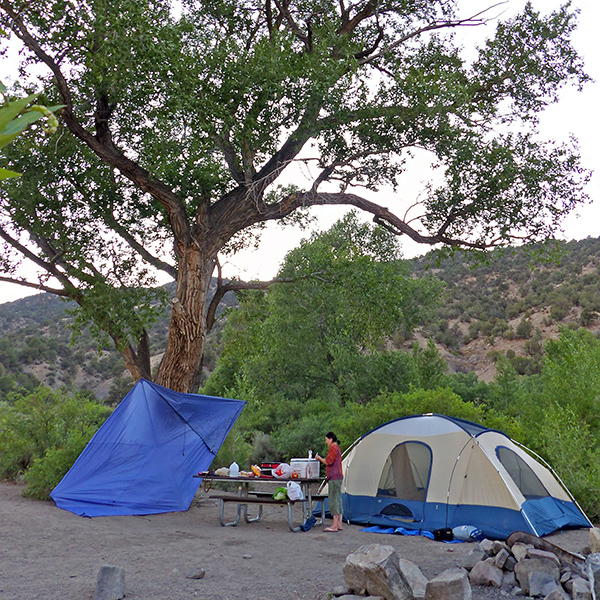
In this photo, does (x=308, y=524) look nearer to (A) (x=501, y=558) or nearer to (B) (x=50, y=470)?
(A) (x=501, y=558)

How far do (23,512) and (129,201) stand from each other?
6080 mm

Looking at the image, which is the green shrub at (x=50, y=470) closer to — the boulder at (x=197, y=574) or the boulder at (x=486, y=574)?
the boulder at (x=197, y=574)

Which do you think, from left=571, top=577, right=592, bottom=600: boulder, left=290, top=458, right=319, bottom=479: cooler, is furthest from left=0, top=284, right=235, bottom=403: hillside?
left=571, top=577, right=592, bottom=600: boulder

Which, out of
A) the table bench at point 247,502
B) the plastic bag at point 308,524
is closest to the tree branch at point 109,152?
the table bench at point 247,502

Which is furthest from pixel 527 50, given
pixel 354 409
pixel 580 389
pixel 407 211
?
pixel 354 409

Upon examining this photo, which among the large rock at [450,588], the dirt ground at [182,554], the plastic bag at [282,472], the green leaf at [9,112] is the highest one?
the green leaf at [9,112]

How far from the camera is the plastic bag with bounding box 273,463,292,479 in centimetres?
834

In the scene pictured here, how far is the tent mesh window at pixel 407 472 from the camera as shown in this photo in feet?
27.7

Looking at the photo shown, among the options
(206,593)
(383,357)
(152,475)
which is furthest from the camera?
(383,357)

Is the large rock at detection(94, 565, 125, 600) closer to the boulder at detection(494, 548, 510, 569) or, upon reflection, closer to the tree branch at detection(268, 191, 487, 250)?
the boulder at detection(494, 548, 510, 569)

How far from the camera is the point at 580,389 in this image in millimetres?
10547

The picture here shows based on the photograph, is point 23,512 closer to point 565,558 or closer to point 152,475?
point 152,475

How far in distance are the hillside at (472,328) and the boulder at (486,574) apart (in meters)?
27.9

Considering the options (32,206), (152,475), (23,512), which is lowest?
(23,512)
